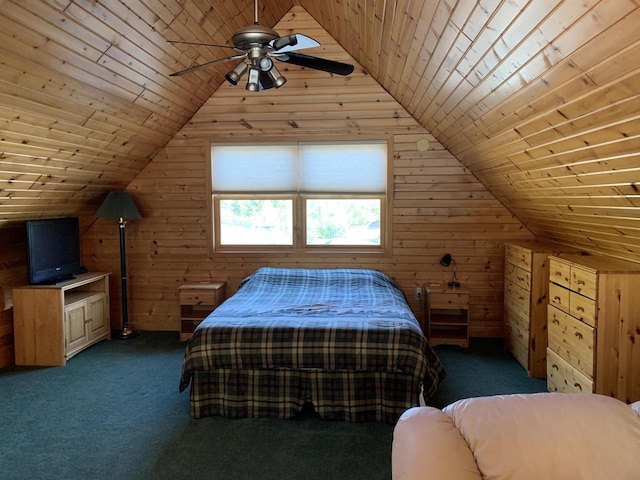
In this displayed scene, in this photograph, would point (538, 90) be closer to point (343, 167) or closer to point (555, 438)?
point (555, 438)

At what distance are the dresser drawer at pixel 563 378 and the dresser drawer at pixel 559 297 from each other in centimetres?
34

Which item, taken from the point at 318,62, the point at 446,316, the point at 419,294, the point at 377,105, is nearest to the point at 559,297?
the point at 446,316

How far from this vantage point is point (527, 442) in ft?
4.08

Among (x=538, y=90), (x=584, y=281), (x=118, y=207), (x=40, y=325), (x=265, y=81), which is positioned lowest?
(x=40, y=325)

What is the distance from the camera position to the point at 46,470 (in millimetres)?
2357

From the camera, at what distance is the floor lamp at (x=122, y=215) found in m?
4.42


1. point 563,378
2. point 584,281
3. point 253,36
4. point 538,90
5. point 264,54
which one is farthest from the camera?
point 563,378

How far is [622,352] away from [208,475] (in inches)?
92.9

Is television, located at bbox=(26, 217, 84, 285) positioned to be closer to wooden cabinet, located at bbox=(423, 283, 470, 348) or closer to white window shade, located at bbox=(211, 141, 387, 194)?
white window shade, located at bbox=(211, 141, 387, 194)

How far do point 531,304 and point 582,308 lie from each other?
84cm

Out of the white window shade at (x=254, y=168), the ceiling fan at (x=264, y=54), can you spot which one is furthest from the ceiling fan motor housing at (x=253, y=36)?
the white window shade at (x=254, y=168)

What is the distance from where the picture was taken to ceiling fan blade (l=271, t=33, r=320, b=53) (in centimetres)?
223

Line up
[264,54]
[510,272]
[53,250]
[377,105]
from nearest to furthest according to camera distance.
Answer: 1. [264,54]
2. [53,250]
3. [510,272]
4. [377,105]

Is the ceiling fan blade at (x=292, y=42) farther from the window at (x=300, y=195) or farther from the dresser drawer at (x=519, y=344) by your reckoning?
the dresser drawer at (x=519, y=344)
